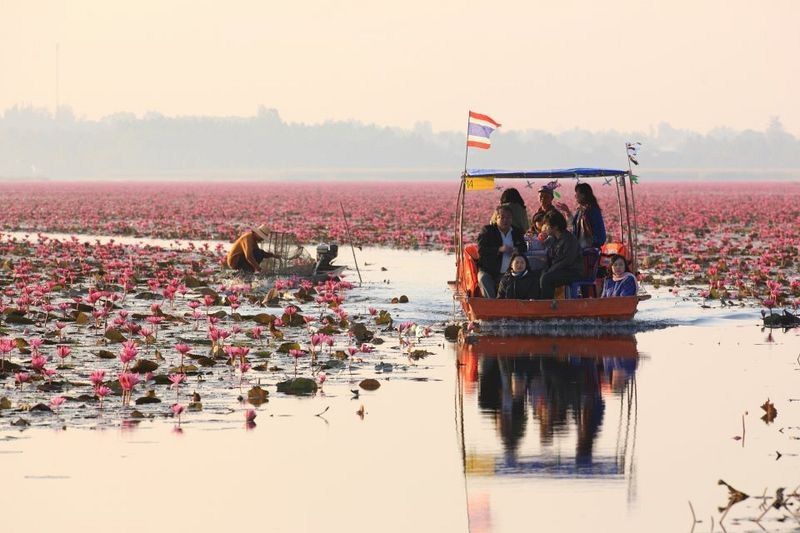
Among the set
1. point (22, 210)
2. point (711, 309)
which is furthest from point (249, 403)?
point (22, 210)

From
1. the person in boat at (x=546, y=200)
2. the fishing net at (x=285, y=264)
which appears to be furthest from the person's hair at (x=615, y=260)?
the fishing net at (x=285, y=264)

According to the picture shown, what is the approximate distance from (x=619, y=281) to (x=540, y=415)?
6.81 metres

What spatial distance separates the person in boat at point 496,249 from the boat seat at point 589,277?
845 millimetres

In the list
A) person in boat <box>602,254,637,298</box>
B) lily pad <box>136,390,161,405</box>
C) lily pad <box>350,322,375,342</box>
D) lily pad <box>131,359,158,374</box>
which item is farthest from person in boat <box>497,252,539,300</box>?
lily pad <box>136,390,161,405</box>

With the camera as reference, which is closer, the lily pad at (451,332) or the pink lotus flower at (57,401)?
the pink lotus flower at (57,401)

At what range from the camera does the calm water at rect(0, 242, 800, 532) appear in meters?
8.53

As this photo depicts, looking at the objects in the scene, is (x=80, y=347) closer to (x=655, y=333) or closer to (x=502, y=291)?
(x=502, y=291)

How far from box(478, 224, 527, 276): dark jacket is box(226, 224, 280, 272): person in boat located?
7504 millimetres

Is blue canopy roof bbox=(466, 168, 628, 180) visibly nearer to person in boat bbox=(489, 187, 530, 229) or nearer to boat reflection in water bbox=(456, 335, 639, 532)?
person in boat bbox=(489, 187, 530, 229)

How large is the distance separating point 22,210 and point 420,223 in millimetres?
23443

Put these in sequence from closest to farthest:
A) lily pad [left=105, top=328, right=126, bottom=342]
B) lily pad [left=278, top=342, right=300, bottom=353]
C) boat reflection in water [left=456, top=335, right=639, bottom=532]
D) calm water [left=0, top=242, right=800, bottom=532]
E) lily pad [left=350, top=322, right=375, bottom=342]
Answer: calm water [left=0, top=242, right=800, bottom=532], boat reflection in water [left=456, top=335, right=639, bottom=532], lily pad [left=278, top=342, right=300, bottom=353], lily pad [left=105, top=328, right=126, bottom=342], lily pad [left=350, top=322, right=375, bottom=342]

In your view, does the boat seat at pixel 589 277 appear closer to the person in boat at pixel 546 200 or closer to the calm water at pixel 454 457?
the person in boat at pixel 546 200

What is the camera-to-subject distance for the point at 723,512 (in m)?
8.52

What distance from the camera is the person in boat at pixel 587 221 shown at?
1861cm
